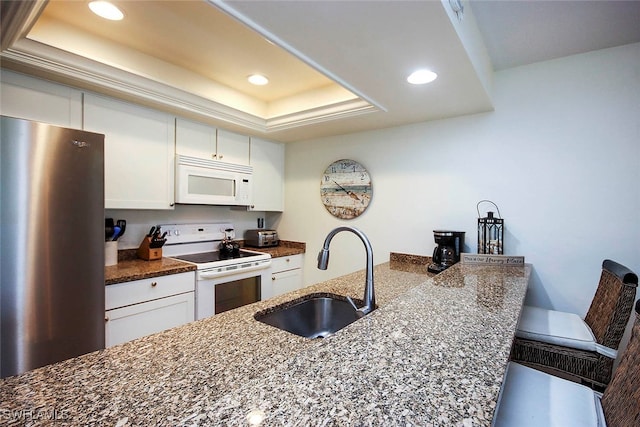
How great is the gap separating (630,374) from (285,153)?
306cm

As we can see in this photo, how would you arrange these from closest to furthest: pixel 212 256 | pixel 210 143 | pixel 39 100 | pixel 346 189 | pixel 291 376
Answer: pixel 291 376, pixel 39 100, pixel 210 143, pixel 212 256, pixel 346 189

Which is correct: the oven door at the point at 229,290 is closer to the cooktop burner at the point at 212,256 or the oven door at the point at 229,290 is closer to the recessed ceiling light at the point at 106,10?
the cooktop burner at the point at 212,256

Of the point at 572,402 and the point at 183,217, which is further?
the point at 183,217

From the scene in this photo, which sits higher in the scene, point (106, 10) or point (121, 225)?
point (106, 10)

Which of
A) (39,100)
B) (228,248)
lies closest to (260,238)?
(228,248)

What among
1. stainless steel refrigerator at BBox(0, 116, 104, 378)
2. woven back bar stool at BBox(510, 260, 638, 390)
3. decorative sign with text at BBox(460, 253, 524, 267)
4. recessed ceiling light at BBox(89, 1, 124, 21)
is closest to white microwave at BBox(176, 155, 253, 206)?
stainless steel refrigerator at BBox(0, 116, 104, 378)

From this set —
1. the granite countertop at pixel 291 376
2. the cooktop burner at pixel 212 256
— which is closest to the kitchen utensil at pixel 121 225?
the cooktop burner at pixel 212 256

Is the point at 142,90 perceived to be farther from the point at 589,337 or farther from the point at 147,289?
the point at 589,337

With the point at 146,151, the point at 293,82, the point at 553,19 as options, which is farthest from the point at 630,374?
the point at 146,151

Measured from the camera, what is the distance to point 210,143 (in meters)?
2.63

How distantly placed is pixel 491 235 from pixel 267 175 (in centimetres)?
215

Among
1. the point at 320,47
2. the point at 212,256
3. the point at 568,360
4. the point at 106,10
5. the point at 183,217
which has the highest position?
the point at 106,10

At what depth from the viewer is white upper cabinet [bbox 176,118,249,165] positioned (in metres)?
2.43

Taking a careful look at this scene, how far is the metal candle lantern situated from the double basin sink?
3.89 feet
